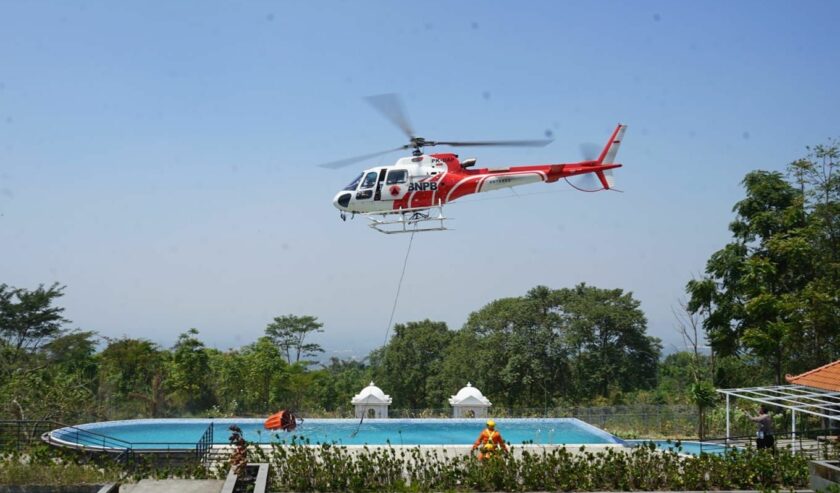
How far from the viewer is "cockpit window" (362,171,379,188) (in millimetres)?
16859

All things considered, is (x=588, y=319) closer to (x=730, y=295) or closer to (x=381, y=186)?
(x=730, y=295)

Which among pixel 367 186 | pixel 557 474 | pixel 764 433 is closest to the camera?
pixel 557 474

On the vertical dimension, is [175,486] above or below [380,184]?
below

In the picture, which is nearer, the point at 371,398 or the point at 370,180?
the point at 370,180

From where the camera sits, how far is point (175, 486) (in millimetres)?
10875

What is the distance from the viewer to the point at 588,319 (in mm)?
31375

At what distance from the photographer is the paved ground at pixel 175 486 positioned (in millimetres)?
10609

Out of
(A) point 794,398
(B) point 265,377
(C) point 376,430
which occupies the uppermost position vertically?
(A) point 794,398

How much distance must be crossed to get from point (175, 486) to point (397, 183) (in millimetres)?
8073

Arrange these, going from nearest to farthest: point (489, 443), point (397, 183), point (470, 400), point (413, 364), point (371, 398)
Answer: point (489, 443), point (397, 183), point (371, 398), point (470, 400), point (413, 364)

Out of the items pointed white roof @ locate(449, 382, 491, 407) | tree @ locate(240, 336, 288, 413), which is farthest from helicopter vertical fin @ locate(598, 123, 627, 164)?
tree @ locate(240, 336, 288, 413)

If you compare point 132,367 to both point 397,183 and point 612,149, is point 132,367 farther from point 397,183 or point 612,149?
point 612,149

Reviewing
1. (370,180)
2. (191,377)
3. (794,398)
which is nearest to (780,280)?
(794,398)

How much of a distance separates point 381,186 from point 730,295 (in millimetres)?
13212
